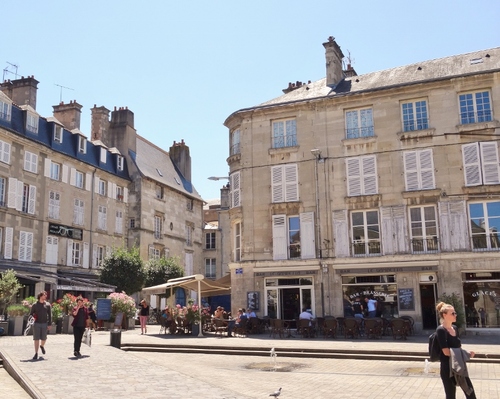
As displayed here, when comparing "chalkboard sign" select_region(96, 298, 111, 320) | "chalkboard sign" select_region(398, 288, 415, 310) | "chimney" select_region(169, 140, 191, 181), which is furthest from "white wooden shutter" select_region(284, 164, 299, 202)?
"chimney" select_region(169, 140, 191, 181)

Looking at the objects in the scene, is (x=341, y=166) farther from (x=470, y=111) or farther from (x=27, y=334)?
(x=27, y=334)

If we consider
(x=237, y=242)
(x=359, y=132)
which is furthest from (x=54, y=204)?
(x=359, y=132)

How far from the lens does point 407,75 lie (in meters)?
21.2

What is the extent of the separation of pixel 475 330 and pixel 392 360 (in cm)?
768

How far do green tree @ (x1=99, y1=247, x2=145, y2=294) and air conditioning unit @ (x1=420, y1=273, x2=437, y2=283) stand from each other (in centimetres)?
1517

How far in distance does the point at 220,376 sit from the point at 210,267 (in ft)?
108

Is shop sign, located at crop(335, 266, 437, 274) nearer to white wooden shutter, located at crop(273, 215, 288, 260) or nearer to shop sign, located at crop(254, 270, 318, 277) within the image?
shop sign, located at crop(254, 270, 318, 277)

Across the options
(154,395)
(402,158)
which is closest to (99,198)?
(402,158)

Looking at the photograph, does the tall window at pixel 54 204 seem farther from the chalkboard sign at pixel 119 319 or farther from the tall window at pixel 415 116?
the tall window at pixel 415 116

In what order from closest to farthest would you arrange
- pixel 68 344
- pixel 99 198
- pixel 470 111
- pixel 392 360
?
pixel 392 360
pixel 68 344
pixel 470 111
pixel 99 198

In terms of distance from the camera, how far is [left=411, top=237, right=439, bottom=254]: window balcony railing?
1875 centimetres

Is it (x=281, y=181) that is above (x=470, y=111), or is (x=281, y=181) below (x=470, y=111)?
below

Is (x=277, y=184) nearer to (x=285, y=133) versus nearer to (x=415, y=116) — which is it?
(x=285, y=133)

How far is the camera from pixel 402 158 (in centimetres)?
1973
